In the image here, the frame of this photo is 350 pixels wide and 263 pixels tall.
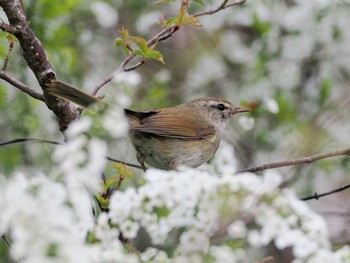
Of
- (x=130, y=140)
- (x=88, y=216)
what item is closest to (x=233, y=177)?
(x=88, y=216)

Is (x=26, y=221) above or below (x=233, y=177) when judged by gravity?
below

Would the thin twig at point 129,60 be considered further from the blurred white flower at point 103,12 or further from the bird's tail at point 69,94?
the blurred white flower at point 103,12

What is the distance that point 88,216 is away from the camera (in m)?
1.92

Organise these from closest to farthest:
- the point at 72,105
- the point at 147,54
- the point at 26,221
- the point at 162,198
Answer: the point at 26,221 < the point at 162,198 < the point at 147,54 < the point at 72,105

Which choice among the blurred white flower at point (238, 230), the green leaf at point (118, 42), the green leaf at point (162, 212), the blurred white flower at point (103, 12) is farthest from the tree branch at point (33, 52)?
the blurred white flower at point (103, 12)

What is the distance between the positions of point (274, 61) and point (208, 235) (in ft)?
15.7

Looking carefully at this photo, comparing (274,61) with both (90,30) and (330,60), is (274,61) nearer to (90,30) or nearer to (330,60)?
(330,60)

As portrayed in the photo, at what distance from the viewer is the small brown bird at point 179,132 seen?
4.88m

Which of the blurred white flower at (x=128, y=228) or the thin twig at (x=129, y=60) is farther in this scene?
the thin twig at (x=129, y=60)

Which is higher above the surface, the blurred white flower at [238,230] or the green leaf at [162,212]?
the green leaf at [162,212]

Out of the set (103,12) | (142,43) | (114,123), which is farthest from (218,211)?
(103,12)

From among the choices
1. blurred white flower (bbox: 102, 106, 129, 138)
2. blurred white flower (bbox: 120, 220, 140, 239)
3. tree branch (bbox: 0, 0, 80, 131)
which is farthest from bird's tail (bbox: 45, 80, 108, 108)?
blurred white flower (bbox: 102, 106, 129, 138)

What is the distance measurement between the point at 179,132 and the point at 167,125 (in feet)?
0.56

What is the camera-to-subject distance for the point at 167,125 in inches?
199
